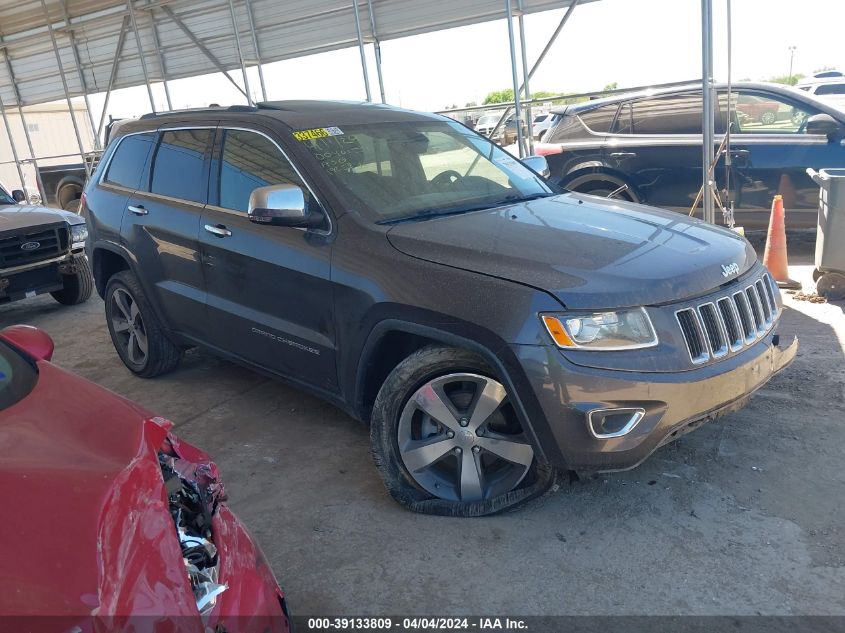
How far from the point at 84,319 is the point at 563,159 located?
5.45 m

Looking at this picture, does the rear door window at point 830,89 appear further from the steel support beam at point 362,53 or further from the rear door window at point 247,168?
the rear door window at point 247,168

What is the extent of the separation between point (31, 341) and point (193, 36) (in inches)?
421

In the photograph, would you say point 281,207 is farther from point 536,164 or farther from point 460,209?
point 536,164

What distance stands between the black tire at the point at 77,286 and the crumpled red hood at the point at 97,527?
636cm

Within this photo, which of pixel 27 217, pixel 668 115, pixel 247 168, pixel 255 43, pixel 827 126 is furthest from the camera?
pixel 255 43

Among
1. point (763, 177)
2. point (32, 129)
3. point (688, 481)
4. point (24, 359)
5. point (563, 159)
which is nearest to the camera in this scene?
point (24, 359)

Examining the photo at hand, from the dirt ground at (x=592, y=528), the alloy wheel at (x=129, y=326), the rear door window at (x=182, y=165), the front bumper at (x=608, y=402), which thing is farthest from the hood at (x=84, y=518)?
the alloy wheel at (x=129, y=326)

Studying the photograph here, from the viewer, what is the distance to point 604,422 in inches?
111

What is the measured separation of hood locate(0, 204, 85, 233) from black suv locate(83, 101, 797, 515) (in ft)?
11.3

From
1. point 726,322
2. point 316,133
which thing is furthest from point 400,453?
point 316,133

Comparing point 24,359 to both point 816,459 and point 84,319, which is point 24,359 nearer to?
point 816,459

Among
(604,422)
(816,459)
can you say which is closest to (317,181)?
(604,422)

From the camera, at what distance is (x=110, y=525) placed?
1.71m

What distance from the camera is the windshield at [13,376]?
2250mm
